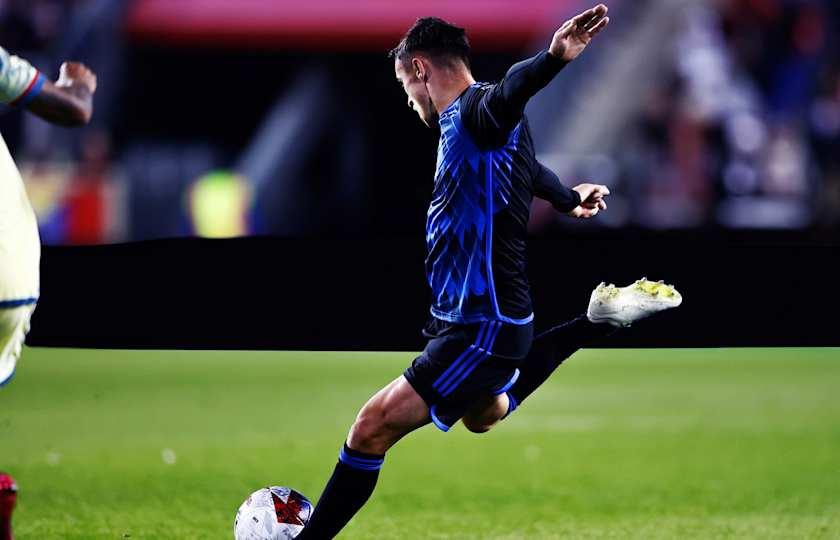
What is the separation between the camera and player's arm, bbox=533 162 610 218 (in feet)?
14.1

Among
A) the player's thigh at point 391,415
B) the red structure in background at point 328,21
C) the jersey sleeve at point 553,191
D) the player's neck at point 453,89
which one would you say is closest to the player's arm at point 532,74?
the player's neck at point 453,89

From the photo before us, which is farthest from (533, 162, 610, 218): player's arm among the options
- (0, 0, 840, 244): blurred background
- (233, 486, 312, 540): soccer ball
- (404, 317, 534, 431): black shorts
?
(0, 0, 840, 244): blurred background

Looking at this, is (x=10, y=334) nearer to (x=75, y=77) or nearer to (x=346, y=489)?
(x=75, y=77)

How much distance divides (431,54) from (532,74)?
1.75ft

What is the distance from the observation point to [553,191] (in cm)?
437

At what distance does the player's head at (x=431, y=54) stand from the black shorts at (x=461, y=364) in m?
0.72

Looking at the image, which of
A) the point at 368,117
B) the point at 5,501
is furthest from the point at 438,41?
the point at 368,117

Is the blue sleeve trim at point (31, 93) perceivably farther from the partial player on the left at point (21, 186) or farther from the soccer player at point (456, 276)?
the soccer player at point (456, 276)

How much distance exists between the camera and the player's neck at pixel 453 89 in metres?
3.90

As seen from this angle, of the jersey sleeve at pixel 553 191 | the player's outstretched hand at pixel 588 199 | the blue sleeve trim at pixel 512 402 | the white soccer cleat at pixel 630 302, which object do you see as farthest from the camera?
the white soccer cleat at pixel 630 302

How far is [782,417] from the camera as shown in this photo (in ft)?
22.9

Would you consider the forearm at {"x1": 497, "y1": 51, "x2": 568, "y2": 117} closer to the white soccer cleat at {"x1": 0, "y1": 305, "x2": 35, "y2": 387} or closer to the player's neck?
the player's neck

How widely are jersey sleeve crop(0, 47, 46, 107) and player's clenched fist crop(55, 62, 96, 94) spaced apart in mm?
109

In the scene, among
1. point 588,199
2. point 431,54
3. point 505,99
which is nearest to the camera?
point 505,99
